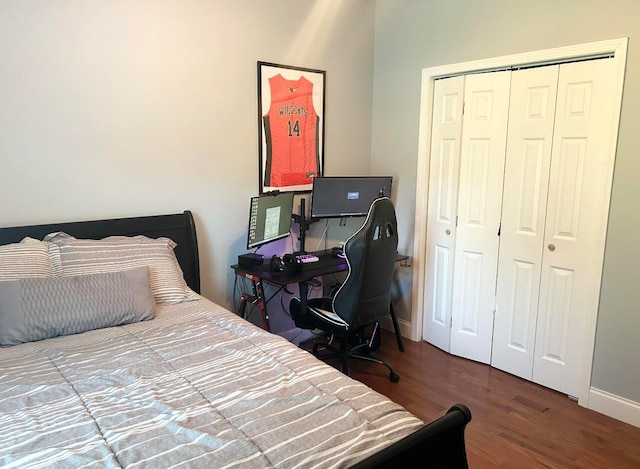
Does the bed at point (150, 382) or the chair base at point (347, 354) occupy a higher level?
the bed at point (150, 382)

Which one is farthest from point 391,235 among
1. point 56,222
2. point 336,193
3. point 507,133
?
point 56,222

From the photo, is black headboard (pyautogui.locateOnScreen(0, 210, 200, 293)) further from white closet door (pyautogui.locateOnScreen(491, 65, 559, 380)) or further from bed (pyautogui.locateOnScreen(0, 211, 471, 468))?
white closet door (pyautogui.locateOnScreen(491, 65, 559, 380))

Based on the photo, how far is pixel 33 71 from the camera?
238 cm

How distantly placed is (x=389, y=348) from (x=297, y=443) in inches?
101

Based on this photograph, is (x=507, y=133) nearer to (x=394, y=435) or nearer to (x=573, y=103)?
(x=573, y=103)

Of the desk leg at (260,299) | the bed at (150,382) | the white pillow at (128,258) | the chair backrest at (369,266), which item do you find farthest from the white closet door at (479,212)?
the white pillow at (128,258)

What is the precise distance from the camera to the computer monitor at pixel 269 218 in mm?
3039

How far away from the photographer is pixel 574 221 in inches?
115

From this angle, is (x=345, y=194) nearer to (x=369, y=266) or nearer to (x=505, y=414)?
(x=369, y=266)

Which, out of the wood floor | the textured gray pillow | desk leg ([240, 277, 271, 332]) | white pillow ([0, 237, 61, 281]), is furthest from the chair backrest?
white pillow ([0, 237, 61, 281])

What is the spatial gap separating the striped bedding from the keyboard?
4.22 ft

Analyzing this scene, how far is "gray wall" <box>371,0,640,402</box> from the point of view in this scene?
2627 mm

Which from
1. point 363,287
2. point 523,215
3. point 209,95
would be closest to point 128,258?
point 209,95

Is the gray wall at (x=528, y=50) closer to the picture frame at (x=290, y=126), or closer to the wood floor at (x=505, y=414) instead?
the wood floor at (x=505, y=414)
